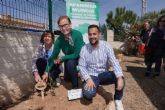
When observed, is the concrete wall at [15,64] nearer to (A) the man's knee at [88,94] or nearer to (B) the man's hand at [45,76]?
(B) the man's hand at [45,76]

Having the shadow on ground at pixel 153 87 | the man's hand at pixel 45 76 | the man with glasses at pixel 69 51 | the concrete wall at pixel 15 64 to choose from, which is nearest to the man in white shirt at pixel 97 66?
the man with glasses at pixel 69 51

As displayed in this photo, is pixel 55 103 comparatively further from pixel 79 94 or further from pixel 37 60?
pixel 37 60

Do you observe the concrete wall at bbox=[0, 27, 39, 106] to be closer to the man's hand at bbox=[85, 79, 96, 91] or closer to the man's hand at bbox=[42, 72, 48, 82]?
the man's hand at bbox=[42, 72, 48, 82]

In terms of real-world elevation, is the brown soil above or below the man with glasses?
below

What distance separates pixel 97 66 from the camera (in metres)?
5.32

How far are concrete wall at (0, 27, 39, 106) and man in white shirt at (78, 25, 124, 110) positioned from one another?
1.35 m

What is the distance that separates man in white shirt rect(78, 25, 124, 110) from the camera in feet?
16.4

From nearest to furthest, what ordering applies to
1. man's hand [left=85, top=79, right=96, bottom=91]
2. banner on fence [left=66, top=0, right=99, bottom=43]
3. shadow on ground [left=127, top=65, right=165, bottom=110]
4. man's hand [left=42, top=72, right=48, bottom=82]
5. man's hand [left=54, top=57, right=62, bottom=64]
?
man's hand [left=85, top=79, right=96, bottom=91], man's hand [left=42, top=72, right=48, bottom=82], man's hand [left=54, top=57, right=62, bottom=64], shadow on ground [left=127, top=65, right=165, bottom=110], banner on fence [left=66, top=0, right=99, bottom=43]

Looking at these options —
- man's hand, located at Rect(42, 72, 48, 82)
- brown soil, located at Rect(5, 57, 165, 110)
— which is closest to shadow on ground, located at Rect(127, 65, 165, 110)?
brown soil, located at Rect(5, 57, 165, 110)

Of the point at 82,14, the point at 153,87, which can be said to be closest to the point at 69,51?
the point at 153,87

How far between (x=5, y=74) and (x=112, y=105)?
6.29 ft

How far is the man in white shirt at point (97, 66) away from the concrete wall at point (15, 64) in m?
1.35

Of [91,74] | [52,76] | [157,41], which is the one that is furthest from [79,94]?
[157,41]

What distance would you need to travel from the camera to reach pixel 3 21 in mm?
5574
